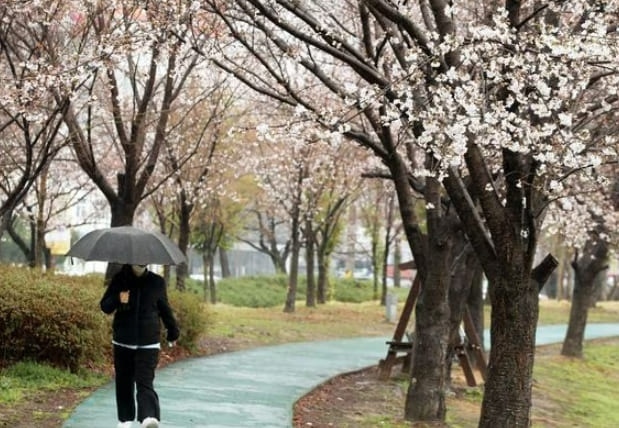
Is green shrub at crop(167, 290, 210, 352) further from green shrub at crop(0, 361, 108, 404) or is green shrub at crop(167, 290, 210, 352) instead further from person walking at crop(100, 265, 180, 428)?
person walking at crop(100, 265, 180, 428)

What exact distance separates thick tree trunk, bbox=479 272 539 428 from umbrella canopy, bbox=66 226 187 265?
2980mm

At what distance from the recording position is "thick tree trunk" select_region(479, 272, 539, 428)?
25.6ft

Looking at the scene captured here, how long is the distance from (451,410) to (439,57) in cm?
654

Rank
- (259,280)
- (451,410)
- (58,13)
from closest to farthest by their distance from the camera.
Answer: (58,13), (451,410), (259,280)

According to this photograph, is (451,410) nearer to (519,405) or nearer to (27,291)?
(519,405)

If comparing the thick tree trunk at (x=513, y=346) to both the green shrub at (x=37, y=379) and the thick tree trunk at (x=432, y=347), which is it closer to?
the thick tree trunk at (x=432, y=347)

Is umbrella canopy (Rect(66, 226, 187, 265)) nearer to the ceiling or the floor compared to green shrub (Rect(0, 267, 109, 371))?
nearer to the ceiling

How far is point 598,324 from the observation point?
3397 cm


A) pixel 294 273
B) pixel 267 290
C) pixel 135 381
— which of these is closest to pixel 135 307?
pixel 135 381

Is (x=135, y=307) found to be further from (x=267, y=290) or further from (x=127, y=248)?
(x=267, y=290)

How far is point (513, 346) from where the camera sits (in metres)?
7.84

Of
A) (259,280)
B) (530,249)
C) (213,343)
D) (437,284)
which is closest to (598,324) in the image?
(259,280)

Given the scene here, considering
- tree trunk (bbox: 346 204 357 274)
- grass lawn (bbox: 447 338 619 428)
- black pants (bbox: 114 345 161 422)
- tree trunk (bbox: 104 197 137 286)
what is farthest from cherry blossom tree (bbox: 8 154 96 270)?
black pants (bbox: 114 345 161 422)

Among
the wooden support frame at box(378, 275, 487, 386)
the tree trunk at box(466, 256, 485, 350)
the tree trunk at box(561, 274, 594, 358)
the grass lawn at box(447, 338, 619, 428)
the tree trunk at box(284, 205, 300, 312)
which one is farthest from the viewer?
the tree trunk at box(284, 205, 300, 312)
